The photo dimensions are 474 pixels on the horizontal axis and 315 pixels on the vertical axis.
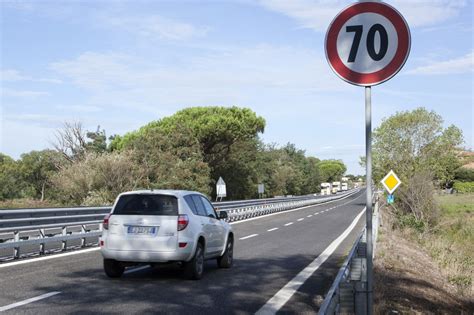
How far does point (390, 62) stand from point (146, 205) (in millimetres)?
6620

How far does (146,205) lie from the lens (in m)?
10.1

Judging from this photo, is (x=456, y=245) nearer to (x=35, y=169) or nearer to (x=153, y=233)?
(x=153, y=233)

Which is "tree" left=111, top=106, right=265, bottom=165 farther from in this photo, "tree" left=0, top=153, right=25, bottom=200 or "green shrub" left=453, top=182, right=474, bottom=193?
"green shrub" left=453, top=182, right=474, bottom=193

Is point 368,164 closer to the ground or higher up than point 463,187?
higher up

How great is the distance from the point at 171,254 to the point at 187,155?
42673 millimetres

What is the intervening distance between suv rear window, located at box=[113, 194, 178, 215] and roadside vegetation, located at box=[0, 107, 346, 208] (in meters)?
23.9

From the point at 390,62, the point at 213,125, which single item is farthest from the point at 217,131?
the point at 390,62

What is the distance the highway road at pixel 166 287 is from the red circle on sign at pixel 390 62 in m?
4.07

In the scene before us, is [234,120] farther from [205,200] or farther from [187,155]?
[205,200]

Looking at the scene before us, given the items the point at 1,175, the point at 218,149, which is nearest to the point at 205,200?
the point at 218,149

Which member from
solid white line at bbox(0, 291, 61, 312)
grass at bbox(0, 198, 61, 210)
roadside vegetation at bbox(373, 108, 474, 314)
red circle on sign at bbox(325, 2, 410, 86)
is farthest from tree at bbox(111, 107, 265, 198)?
red circle on sign at bbox(325, 2, 410, 86)

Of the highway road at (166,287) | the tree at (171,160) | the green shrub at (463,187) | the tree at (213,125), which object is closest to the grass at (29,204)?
the tree at (171,160)

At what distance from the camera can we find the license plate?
976 cm

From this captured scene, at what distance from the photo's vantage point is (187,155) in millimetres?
52156
